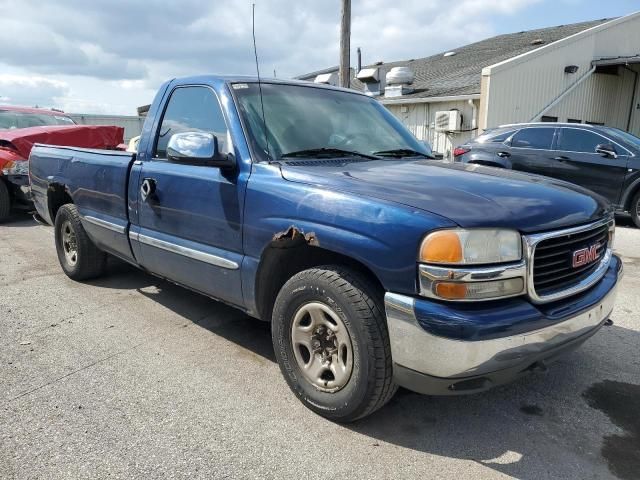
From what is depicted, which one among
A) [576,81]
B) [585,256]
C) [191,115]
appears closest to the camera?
[585,256]

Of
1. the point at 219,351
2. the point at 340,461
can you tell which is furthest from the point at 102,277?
the point at 340,461

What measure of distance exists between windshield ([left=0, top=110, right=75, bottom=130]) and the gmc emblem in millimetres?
9962

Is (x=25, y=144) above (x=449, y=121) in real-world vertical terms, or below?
below

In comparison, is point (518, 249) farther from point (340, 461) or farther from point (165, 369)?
point (165, 369)

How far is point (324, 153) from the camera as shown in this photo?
3.30m

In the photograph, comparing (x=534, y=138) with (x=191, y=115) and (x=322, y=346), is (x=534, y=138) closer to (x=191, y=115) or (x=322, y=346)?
(x=191, y=115)

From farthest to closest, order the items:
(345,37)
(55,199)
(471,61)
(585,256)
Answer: (471,61) → (345,37) → (55,199) → (585,256)

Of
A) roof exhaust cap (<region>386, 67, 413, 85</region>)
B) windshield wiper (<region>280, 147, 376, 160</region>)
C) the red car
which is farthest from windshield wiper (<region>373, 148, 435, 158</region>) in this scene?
roof exhaust cap (<region>386, 67, 413, 85</region>)

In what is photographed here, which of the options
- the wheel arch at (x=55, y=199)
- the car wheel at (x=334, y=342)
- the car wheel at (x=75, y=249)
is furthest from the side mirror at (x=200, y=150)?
the wheel arch at (x=55, y=199)

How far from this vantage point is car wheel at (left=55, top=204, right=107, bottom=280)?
16.2 ft

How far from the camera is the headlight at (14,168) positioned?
7891mm

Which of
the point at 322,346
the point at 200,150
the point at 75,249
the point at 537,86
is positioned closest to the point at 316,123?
the point at 200,150

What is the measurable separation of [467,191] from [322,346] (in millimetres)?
1104

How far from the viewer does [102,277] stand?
536 cm
